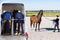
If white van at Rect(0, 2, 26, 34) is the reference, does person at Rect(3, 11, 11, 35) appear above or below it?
below

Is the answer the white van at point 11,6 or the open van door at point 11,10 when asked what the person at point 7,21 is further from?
the white van at point 11,6

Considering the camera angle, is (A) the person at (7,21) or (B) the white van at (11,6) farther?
(B) the white van at (11,6)

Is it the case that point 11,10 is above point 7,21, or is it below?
above

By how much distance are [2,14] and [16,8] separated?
45cm

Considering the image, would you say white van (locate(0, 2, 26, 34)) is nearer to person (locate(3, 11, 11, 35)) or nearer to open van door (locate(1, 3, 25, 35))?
open van door (locate(1, 3, 25, 35))

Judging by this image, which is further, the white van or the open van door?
the white van

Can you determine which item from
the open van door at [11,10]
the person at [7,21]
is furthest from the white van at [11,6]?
the person at [7,21]

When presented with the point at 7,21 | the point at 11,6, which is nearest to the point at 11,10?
the point at 11,6

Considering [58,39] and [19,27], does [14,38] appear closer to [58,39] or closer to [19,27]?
[19,27]

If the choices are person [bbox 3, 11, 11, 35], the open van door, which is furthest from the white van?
person [bbox 3, 11, 11, 35]

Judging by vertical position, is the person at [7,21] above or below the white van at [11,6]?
below

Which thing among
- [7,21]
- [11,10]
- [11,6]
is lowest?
[7,21]

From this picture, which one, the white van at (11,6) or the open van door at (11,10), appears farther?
the white van at (11,6)

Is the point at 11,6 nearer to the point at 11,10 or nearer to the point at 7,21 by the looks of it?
the point at 11,10
